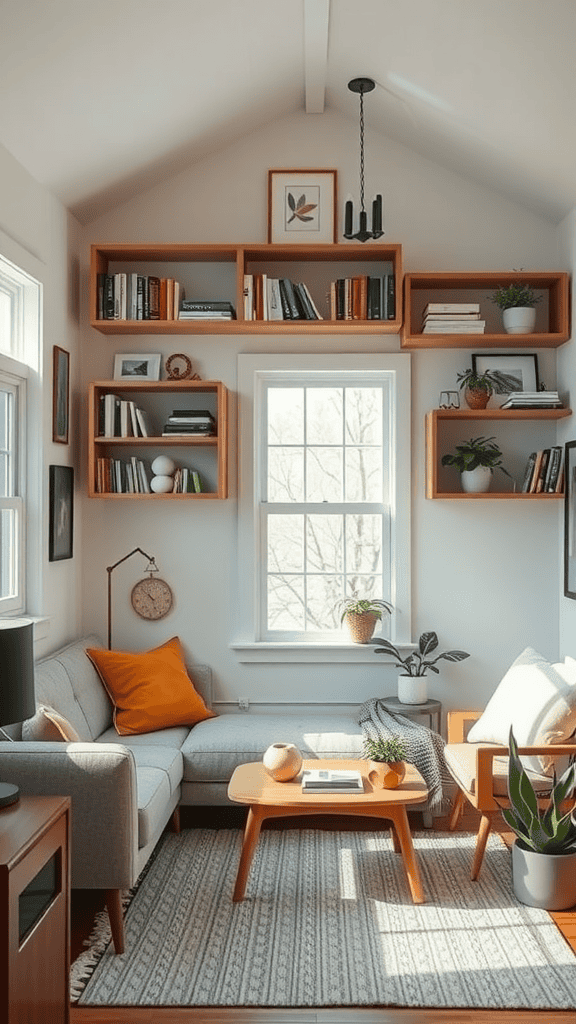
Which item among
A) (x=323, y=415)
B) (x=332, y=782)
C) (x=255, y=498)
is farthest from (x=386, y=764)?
(x=323, y=415)

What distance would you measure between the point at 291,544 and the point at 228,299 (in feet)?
4.45

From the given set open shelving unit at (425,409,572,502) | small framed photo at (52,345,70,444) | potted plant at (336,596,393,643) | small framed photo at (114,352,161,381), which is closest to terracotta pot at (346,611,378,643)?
potted plant at (336,596,393,643)

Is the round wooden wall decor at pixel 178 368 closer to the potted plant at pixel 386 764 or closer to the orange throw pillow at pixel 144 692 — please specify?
the orange throw pillow at pixel 144 692

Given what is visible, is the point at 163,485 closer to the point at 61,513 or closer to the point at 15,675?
the point at 61,513

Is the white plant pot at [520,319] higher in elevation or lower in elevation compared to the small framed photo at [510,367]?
higher

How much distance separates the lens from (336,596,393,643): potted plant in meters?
4.87

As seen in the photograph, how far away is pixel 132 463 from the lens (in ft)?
15.8

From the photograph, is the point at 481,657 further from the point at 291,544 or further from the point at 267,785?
the point at 267,785

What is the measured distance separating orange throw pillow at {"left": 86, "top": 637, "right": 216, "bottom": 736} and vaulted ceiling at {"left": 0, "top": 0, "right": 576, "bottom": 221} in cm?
228

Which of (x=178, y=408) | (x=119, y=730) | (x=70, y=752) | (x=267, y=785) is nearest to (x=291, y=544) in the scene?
(x=178, y=408)

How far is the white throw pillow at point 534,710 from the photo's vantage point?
3.80 meters

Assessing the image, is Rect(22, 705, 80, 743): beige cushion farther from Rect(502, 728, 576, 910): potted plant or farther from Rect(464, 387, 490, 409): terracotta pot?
Rect(464, 387, 490, 409): terracotta pot

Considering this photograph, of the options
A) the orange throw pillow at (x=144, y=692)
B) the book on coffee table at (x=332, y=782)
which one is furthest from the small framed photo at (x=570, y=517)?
the orange throw pillow at (x=144, y=692)

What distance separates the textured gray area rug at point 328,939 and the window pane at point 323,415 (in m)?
2.13
